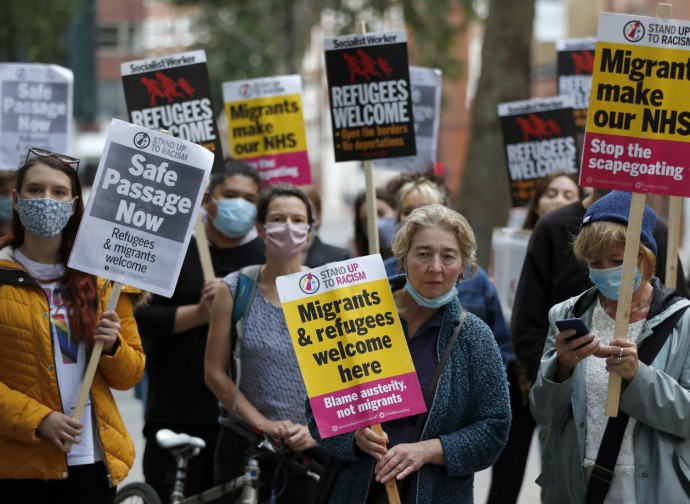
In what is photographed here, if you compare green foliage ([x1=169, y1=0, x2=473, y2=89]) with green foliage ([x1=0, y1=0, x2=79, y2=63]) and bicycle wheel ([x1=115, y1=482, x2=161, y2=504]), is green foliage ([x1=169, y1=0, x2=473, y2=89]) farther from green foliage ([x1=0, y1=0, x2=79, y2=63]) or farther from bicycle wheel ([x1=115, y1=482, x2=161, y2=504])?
bicycle wheel ([x1=115, y1=482, x2=161, y2=504])

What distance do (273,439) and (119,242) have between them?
3.77ft

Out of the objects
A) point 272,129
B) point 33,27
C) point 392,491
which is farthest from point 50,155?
point 33,27

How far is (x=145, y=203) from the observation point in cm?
496

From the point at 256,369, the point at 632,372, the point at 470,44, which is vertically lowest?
the point at 470,44

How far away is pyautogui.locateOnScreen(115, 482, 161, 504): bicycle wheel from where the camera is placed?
243 inches

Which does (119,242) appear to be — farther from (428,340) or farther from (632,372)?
(632,372)

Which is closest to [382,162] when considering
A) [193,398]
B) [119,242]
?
[193,398]

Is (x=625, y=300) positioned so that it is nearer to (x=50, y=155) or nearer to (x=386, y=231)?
(x=50, y=155)

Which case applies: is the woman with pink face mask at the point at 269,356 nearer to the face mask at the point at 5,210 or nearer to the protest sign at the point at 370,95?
the protest sign at the point at 370,95

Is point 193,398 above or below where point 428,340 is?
below

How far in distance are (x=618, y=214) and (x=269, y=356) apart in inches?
70.1

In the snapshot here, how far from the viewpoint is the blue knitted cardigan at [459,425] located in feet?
13.9

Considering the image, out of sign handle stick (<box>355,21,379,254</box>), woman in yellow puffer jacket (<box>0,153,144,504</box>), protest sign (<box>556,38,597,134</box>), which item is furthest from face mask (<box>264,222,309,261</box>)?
protest sign (<box>556,38,597,134</box>)

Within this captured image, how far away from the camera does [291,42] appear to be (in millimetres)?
24766
